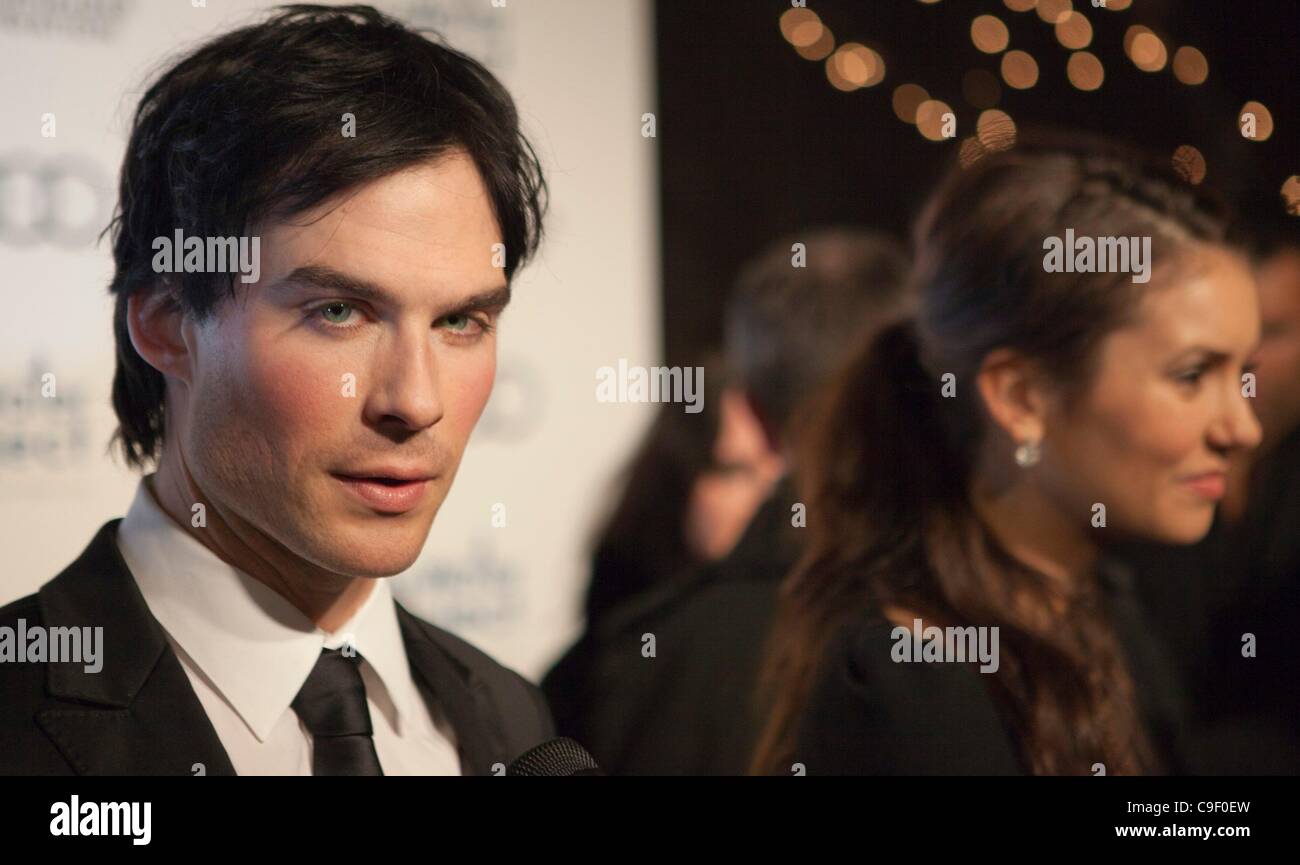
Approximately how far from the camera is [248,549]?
4.78ft

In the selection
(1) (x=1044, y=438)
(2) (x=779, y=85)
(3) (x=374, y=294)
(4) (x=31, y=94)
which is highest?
(2) (x=779, y=85)

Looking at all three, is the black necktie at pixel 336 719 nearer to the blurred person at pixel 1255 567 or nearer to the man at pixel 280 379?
the man at pixel 280 379

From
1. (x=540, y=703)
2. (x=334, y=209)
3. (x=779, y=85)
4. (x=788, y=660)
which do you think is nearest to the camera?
(x=334, y=209)

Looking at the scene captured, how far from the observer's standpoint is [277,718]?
4.76ft

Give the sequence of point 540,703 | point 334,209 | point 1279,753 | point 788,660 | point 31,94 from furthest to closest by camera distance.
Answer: point 1279,753
point 788,660
point 540,703
point 31,94
point 334,209

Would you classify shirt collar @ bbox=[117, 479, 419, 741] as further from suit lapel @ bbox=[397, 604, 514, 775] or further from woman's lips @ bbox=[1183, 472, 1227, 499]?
woman's lips @ bbox=[1183, 472, 1227, 499]

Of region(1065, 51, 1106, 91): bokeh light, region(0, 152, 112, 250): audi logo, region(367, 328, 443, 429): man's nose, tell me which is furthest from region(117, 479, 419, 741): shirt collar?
region(1065, 51, 1106, 91): bokeh light

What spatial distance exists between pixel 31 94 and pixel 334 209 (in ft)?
1.63

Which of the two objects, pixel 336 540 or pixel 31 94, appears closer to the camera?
pixel 336 540

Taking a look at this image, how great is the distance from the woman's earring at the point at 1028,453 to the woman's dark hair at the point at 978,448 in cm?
6

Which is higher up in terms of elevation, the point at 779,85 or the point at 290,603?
the point at 779,85

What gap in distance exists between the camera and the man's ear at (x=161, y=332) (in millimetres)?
1455
